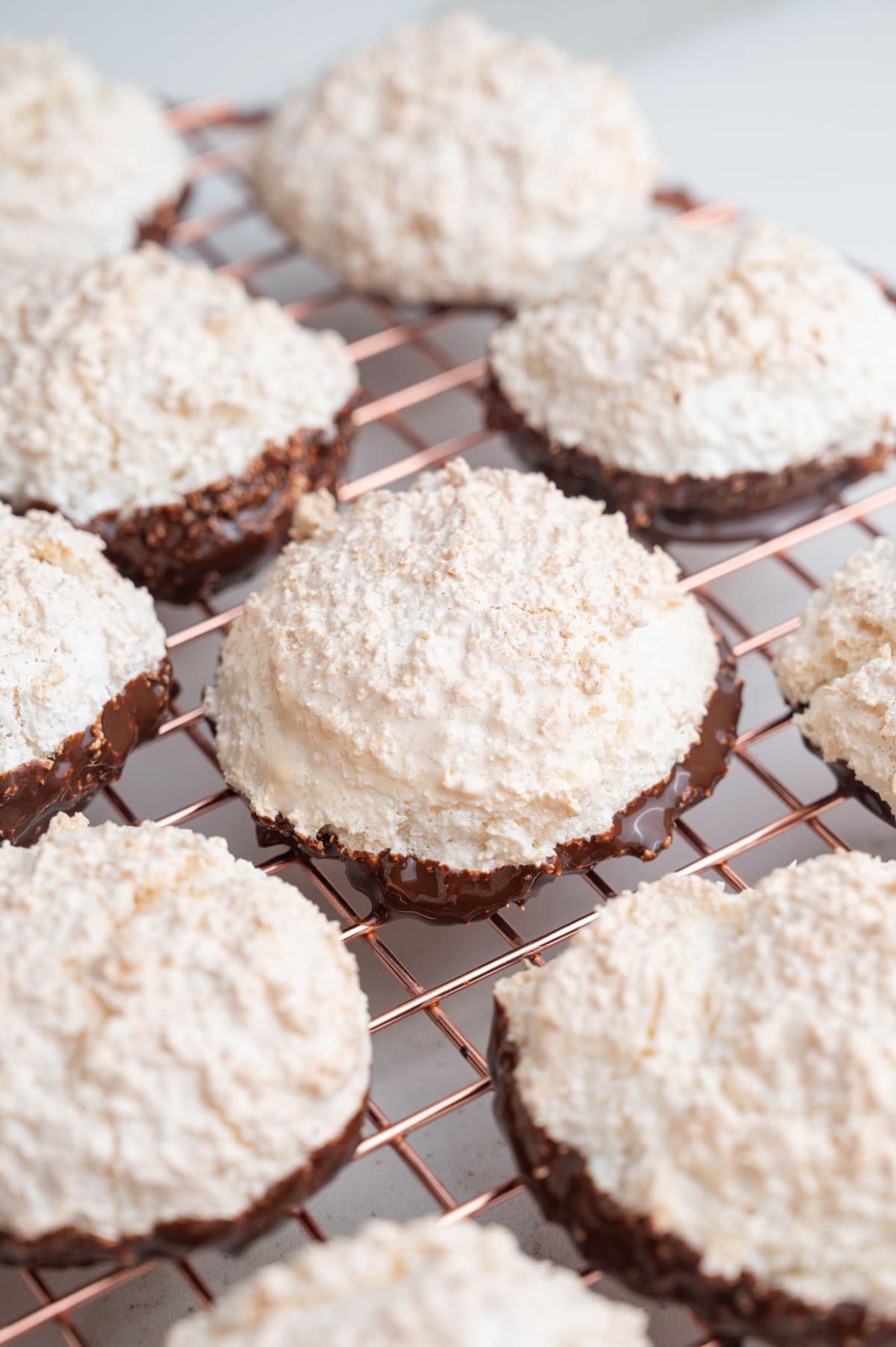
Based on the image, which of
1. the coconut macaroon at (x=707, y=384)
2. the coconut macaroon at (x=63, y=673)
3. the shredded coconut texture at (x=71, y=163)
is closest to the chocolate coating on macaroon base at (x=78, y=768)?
the coconut macaroon at (x=63, y=673)

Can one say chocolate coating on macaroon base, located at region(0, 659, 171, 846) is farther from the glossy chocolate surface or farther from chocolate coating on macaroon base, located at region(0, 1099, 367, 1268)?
the glossy chocolate surface

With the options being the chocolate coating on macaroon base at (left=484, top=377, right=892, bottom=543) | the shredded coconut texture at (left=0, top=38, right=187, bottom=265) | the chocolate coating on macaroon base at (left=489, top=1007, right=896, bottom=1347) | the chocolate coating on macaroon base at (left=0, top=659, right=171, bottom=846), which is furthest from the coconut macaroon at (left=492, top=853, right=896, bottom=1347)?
the shredded coconut texture at (left=0, top=38, right=187, bottom=265)

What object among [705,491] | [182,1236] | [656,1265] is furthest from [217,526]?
[656,1265]

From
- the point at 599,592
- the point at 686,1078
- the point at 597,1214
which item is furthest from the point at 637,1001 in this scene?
the point at 599,592

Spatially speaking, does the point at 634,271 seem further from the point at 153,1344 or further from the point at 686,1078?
the point at 153,1344

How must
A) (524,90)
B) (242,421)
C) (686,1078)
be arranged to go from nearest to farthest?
(686,1078), (242,421), (524,90)

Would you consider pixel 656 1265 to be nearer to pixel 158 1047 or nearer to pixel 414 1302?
pixel 414 1302

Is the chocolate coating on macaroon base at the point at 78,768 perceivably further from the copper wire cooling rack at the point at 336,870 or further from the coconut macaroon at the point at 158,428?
the coconut macaroon at the point at 158,428
